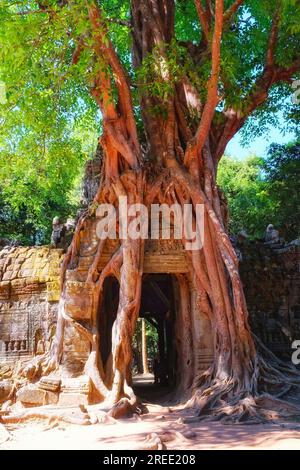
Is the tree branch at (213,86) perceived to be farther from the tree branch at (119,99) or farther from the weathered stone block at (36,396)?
the weathered stone block at (36,396)

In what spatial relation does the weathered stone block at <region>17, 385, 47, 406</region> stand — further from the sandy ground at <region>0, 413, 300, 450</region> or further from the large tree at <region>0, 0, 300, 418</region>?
the sandy ground at <region>0, 413, 300, 450</region>

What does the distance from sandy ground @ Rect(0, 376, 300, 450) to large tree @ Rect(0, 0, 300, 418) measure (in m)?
0.70

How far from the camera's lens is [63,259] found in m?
7.42

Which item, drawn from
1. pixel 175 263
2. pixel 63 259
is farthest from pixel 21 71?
pixel 175 263

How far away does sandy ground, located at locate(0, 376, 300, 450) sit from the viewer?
4051 millimetres

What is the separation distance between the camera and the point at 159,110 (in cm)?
752

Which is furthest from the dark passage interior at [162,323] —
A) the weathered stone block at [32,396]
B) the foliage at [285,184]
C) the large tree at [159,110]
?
the foliage at [285,184]

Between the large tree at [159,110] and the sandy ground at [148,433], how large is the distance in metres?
0.70

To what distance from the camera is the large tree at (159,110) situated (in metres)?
6.21

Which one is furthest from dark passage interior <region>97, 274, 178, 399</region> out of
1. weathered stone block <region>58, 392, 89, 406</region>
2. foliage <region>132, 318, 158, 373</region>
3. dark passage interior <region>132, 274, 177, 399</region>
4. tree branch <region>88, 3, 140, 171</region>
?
foliage <region>132, 318, 158, 373</region>
